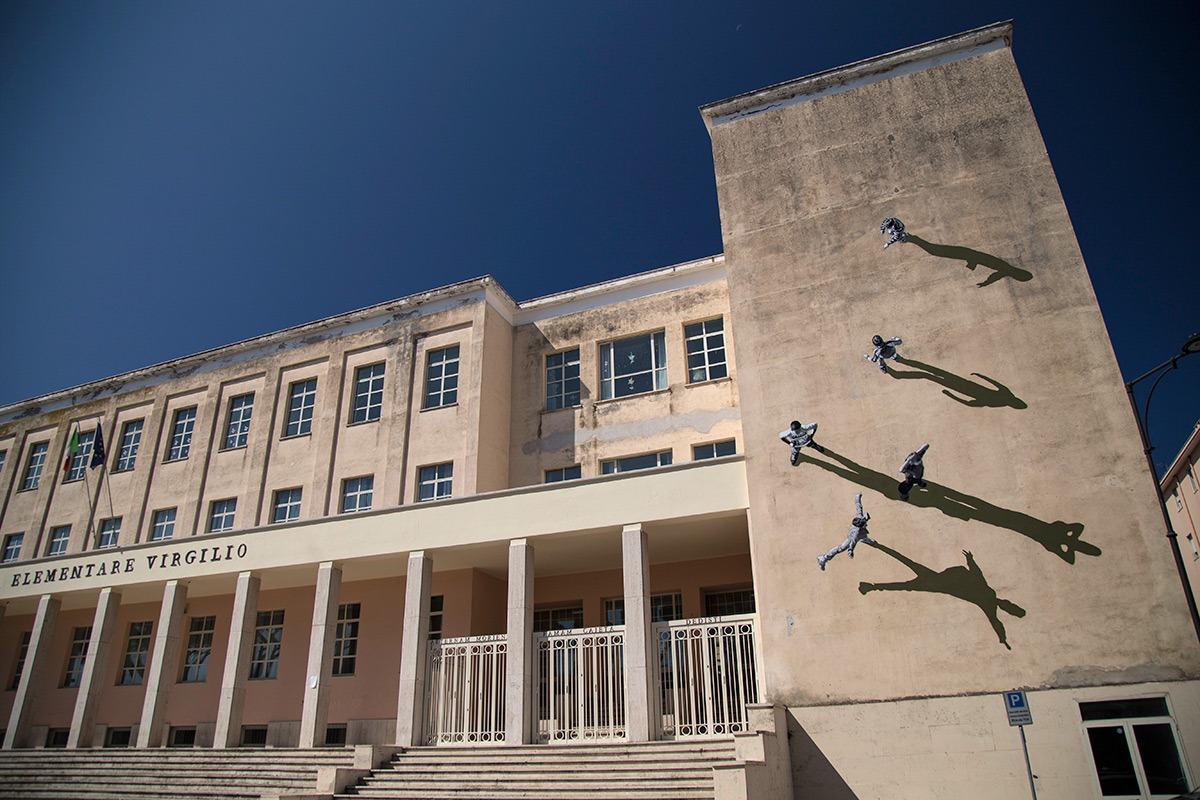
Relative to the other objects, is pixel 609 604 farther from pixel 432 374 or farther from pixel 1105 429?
pixel 1105 429

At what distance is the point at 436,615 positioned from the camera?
59.4ft

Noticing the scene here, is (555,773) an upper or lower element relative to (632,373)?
lower

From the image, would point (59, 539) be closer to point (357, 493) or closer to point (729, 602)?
point (357, 493)

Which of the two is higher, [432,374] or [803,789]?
[432,374]

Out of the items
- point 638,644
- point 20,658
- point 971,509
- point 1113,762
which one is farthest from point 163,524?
point 1113,762

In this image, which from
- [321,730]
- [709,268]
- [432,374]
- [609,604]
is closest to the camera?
[321,730]

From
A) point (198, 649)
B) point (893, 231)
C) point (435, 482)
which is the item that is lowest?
point (198, 649)

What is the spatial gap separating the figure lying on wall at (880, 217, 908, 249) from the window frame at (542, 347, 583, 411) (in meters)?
8.27

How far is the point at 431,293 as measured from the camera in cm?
2117

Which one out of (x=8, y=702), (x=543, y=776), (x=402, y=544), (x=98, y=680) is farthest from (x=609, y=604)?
(x=8, y=702)

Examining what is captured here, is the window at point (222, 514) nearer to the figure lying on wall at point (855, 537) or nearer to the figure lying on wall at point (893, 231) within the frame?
the figure lying on wall at point (855, 537)

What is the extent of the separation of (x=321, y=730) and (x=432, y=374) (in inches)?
343

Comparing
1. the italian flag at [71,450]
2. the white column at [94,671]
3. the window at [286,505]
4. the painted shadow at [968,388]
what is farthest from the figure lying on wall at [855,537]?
the italian flag at [71,450]

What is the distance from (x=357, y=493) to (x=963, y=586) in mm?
14126
